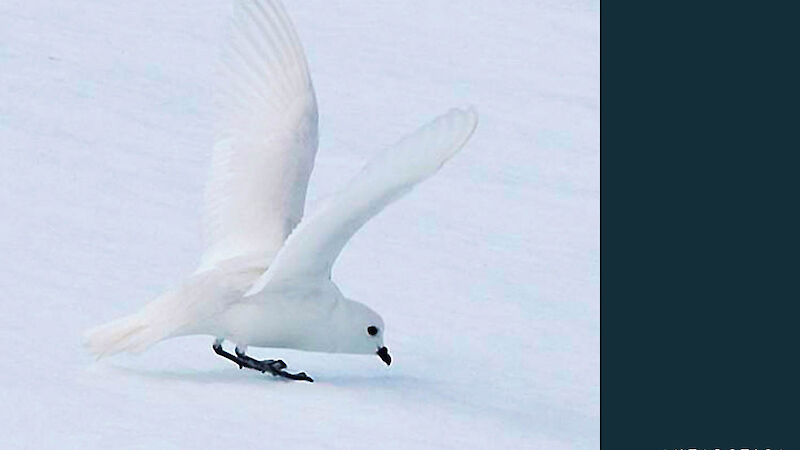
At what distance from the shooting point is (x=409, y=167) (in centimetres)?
407

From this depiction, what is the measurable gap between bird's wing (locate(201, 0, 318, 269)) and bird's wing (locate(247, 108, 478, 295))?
455 mm

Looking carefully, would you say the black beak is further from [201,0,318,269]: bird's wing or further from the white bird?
[201,0,318,269]: bird's wing

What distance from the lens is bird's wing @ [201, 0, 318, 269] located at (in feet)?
16.2

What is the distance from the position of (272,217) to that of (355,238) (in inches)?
51.9

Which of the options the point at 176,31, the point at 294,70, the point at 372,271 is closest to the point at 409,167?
the point at 294,70

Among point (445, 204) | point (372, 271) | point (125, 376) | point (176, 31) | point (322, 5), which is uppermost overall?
point (322, 5)

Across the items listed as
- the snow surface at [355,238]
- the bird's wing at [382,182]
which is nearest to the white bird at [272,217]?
the bird's wing at [382,182]

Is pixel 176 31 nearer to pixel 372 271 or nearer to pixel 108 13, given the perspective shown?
pixel 108 13

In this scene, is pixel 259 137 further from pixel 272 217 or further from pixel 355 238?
pixel 355 238

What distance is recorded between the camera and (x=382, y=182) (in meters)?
4.11

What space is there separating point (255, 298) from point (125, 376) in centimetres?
35

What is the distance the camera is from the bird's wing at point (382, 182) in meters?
4.05

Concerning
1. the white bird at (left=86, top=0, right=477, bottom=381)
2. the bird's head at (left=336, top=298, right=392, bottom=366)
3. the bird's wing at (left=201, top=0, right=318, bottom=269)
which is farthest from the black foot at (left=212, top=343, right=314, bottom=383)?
the bird's wing at (left=201, top=0, right=318, bottom=269)

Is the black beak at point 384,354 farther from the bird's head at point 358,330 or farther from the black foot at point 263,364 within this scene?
the black foot at point 263,364
